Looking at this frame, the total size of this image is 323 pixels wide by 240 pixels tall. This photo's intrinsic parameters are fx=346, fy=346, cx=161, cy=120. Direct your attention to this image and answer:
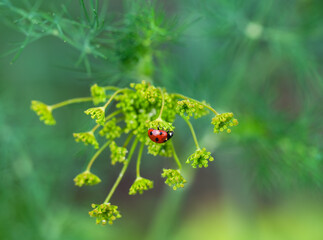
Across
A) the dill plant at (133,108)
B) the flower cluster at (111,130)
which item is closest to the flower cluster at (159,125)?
the dill plant at (133,108)

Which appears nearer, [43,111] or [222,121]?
[222,121]

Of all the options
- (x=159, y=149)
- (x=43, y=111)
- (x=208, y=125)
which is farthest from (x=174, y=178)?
(x=208, y=125)

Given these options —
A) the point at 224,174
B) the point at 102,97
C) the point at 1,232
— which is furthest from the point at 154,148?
the point at 224,174

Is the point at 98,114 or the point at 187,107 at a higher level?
the point at 187,107

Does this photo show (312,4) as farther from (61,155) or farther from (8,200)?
(8,200)

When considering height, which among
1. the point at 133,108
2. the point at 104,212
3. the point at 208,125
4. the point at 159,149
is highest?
the point at 208,125

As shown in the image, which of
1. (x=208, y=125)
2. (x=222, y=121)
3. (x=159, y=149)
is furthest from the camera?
(x=208, y=125)

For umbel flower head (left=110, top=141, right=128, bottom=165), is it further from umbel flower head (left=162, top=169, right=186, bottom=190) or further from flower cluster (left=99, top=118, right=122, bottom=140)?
umbel flower head (left=162, top=169, right=186, bottom=190)

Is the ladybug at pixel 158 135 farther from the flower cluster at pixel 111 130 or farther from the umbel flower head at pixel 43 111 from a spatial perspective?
the umbel flower head at pixel 43 111

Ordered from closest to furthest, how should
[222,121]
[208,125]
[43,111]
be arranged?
1. [222,121]
2. [43,111]
3. [208,125]

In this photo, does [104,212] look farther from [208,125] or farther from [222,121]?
[208,125]
